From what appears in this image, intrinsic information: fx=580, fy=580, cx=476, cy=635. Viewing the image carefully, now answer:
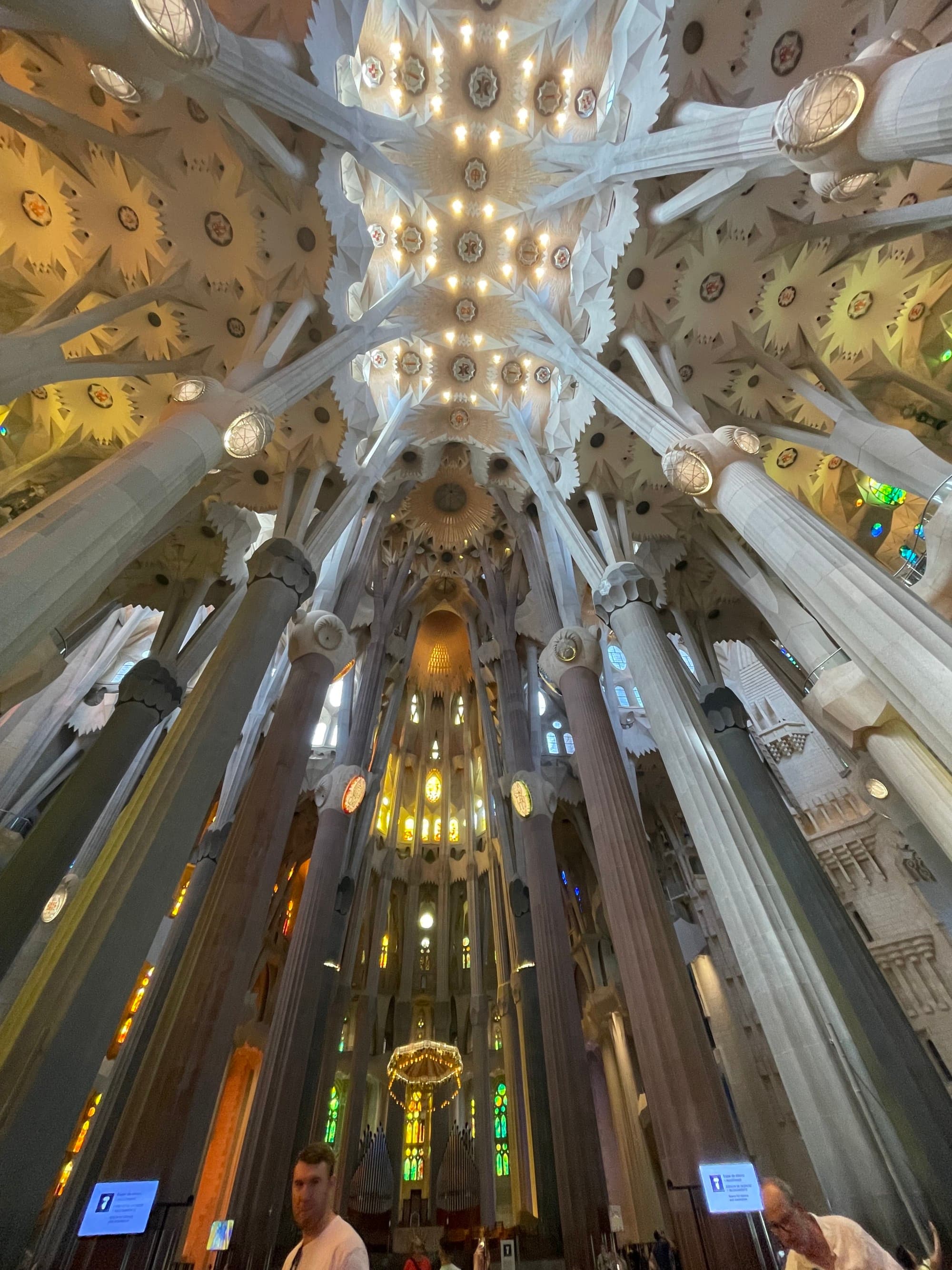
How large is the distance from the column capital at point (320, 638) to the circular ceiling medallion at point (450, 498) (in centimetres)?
1044

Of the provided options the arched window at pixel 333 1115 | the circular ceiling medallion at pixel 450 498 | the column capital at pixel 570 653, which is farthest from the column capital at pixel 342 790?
the circular ceiling medallion at pixel 450 498

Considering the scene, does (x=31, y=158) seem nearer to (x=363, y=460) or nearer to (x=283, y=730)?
(x=363, y=460)

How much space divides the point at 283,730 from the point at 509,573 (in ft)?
40.6

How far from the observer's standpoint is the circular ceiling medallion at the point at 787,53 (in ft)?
26.8

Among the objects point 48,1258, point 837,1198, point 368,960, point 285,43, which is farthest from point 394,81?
point 48,1258

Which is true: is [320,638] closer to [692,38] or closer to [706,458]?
[706,458]

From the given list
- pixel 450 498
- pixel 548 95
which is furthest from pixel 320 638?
pixel 548 95

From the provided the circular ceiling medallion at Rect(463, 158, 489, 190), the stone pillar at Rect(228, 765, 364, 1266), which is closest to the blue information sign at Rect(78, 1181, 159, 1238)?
the stone pillar at Rect(228, 765, 364, 1266)

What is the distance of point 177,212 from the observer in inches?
353

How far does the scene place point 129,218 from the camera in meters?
9.45

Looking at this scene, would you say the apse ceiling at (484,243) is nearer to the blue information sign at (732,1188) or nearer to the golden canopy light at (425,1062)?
the blue information sign at (732,1188)

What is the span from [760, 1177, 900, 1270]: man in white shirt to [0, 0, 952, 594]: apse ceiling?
1104cm

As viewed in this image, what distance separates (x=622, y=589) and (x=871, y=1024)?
6659 millimetres

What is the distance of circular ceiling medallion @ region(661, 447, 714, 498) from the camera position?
7.34 meters
